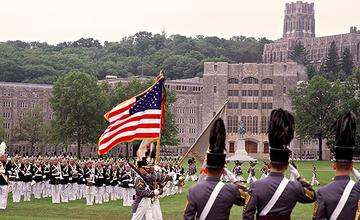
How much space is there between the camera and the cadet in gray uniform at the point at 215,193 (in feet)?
37.0

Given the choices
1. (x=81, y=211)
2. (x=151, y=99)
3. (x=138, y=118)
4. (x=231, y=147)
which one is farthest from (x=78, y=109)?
(x=138, y=118)

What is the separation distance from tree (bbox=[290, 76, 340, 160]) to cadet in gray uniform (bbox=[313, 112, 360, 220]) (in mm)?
101137

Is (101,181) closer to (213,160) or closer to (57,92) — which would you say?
(213,160)

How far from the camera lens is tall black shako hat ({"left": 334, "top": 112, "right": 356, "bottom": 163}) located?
11031 mm

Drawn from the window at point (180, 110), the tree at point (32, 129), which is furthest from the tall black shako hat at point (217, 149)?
the window at point (180, 110)

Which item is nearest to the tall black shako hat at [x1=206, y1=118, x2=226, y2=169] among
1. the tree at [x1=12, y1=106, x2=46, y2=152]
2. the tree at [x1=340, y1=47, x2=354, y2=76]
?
the tree at [x1=12, y1=106, x2=46, y2=152]

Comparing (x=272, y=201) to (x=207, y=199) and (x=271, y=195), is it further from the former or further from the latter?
(x=207, y=199)

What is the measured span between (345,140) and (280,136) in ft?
2.61

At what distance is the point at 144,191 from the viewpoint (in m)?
20.1

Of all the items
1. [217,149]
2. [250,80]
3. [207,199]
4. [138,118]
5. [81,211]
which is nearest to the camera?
[207,199]

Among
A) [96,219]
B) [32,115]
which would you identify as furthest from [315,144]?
[96,219]

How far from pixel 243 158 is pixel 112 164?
62059 millimetres

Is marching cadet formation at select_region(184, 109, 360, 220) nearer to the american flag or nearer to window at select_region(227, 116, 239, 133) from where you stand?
the american flag

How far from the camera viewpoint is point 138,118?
21.3 metres
